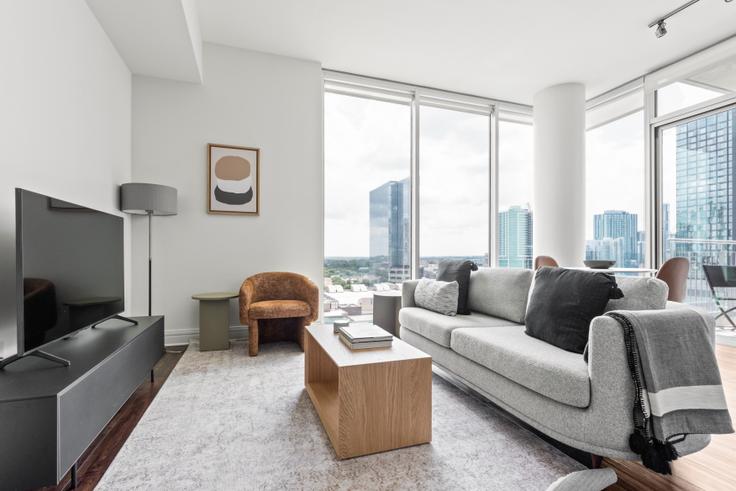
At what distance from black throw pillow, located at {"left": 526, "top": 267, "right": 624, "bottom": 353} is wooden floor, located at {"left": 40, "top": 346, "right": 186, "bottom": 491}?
220cm

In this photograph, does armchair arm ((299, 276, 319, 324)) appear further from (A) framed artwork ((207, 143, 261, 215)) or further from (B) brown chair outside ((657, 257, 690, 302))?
(B) brown chair outside ((657, 257, 690, 302))

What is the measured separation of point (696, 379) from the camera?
4.77ft

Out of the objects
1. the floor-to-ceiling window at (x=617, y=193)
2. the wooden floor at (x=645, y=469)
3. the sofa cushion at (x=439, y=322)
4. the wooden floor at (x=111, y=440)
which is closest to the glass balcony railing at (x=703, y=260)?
the floor-to-ceiling window at (x=617, y=193)

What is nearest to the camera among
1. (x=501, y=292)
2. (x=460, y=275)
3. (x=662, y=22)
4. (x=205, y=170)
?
(x=501, y=292)

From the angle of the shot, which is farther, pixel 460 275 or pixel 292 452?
pixel 460 275

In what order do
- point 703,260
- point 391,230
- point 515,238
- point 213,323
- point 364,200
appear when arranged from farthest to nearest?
point 515,238 → point 391,230 → point 364,200 → point 703,260 → point 213,323

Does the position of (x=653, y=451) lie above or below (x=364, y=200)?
below

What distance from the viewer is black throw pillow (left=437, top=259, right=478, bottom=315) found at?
2.99 metres

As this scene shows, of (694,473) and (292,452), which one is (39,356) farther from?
(694,473)

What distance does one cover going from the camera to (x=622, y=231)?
4941 millimetres

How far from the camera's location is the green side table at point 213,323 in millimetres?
3385

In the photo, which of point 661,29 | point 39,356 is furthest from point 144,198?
point 661,29

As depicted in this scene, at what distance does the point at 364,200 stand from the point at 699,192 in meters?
3.74

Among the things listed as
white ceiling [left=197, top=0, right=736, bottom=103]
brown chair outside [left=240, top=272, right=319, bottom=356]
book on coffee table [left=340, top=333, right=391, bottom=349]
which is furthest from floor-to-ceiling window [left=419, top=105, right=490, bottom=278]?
book on coffee table [left=340, top=333, right=391, bottom=349]
